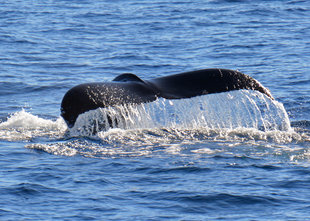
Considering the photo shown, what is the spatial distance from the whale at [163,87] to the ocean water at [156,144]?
23 centimetres

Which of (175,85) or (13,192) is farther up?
(175,85)

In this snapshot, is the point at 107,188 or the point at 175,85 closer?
the point at 107,188

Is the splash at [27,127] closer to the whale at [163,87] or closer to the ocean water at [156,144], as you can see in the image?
the ocean water at [156,144]

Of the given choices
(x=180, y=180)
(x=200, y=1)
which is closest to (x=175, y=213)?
(x=180, y=180)

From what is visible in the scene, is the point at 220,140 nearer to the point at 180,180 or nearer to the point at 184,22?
the point at 180,180

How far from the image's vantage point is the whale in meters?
8.55

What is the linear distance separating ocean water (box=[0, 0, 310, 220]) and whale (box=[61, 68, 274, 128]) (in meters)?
0.23

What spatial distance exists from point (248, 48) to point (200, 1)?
33.4 ft

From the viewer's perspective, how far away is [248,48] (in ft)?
66.6

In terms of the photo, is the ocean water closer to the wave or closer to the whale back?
the wave

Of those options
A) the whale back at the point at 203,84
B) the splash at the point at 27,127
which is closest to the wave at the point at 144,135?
the splash at the point at 27,127

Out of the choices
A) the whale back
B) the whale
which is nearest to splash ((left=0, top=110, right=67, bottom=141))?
the whale

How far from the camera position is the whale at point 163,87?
8.55 metres

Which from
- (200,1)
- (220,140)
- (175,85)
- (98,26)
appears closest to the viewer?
(175,85)
